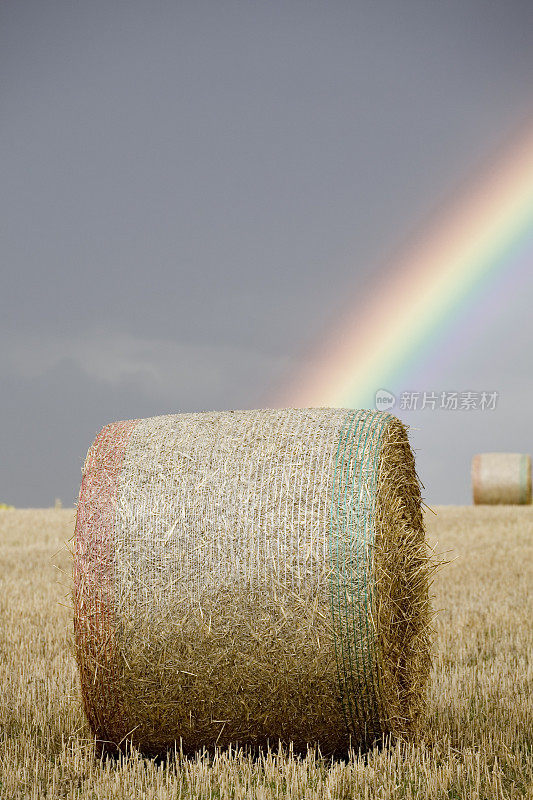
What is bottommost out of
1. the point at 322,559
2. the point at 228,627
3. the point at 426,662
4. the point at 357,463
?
the point at 426,662

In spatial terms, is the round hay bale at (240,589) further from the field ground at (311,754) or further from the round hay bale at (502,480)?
the round hay bale at (502,480)

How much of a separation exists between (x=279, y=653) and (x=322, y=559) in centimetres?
51

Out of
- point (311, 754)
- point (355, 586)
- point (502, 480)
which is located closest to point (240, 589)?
point (355, 586)

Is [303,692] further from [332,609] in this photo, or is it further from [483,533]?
[483,533]

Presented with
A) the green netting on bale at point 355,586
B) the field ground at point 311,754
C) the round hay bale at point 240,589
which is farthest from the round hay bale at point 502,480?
the green netting on bale at point 355,586

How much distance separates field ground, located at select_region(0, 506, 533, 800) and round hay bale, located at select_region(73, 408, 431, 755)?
0.23 metres

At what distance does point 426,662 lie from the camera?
5.47 meters

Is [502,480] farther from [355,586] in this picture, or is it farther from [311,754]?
[355,586]

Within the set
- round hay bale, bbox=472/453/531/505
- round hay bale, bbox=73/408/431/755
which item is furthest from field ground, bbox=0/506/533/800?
round hay bale, bbox=472/453/531/505

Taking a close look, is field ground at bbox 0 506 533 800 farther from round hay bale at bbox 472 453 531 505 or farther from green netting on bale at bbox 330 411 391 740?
round hay bale at bbox 472 453 531 505

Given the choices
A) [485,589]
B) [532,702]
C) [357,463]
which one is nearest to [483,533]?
[485,589]

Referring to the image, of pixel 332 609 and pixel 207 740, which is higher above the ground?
pixel 332 609

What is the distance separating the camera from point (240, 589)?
167 inches

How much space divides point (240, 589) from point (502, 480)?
20458 millimetres
